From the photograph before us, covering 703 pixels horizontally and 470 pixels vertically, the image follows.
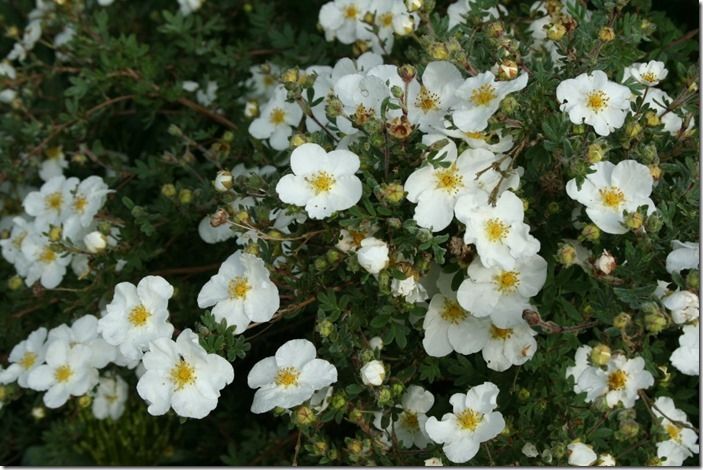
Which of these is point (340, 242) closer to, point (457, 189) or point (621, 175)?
point (457, 189)

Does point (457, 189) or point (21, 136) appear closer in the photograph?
point (457, 189)

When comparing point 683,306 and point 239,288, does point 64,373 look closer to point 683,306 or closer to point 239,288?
point 239,288

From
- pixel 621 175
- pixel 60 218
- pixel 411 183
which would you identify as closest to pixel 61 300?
pixel 60 218

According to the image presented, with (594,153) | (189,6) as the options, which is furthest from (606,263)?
(189,6)

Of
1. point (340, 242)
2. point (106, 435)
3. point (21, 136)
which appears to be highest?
point (340, 242)

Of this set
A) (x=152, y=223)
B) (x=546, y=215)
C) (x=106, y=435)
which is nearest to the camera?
(x=546, y=215)

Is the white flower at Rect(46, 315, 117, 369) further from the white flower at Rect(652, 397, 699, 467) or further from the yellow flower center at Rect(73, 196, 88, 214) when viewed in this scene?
the white flower at Rect(652, 397, 699, 467)

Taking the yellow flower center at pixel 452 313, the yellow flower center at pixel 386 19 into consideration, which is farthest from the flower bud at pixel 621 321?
the yellow flower center at pixel 386 19
